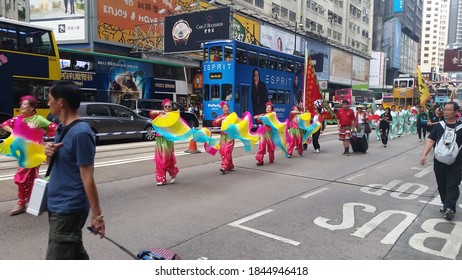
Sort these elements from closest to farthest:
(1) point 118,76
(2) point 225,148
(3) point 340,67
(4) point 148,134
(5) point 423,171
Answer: (2) point 225,148, (5) point 423,171, (4) point 148,134, (1) point 118,76, (3) point 340,67

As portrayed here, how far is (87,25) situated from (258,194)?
21.3 metres

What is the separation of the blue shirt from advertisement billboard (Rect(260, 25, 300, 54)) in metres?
35.9

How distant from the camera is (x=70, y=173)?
256cm

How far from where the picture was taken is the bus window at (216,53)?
17.2 metres

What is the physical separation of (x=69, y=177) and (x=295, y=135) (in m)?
9.24

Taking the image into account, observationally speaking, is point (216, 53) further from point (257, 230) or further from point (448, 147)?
point (257, 230)

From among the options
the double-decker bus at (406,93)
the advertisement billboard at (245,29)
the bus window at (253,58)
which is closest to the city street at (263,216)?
the bus window at (253,58)

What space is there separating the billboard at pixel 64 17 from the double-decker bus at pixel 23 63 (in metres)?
11.4

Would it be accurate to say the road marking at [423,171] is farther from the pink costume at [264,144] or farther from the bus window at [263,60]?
the bus window at [263,60]

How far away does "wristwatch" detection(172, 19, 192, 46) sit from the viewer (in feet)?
80.8

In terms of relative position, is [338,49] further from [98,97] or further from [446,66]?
[98,97]

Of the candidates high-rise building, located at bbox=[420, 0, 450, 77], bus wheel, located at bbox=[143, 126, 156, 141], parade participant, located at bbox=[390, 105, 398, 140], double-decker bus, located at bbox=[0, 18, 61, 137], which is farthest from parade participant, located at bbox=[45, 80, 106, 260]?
high-rise building, located at bbox=[420, 0, 450, 77]

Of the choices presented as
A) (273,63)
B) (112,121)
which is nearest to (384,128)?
(273,63)
